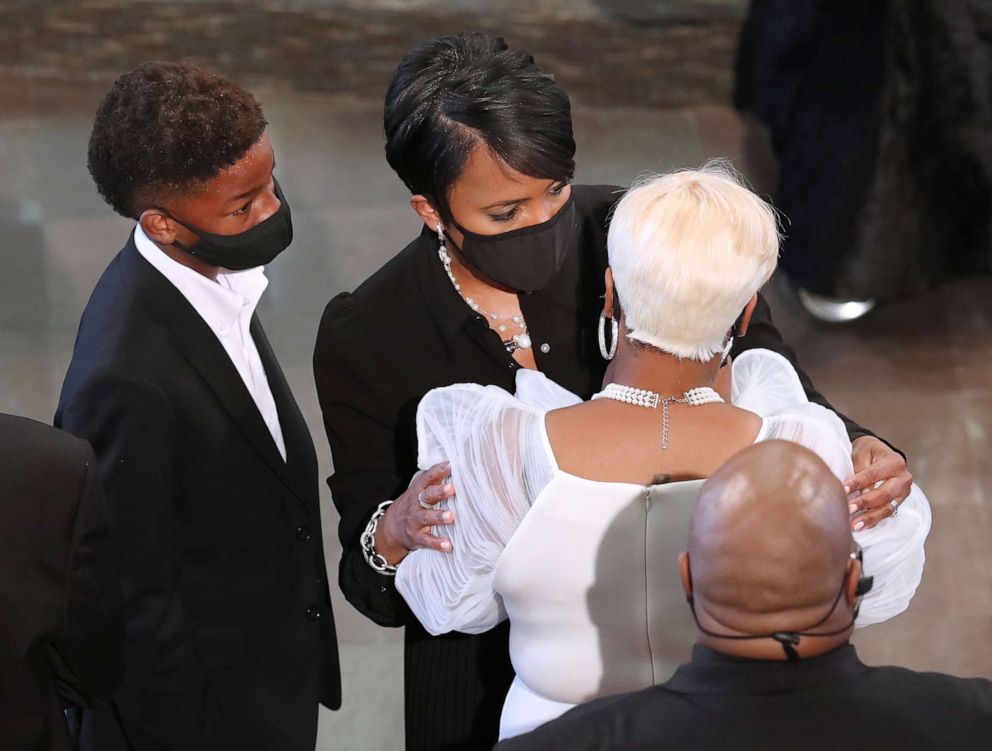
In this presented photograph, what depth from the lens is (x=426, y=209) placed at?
6.88 ft

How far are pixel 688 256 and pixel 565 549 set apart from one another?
380 millimetres

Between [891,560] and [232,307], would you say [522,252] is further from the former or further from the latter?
[891,560]

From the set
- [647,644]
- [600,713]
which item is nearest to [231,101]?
[647,644]

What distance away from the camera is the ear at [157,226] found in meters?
2.12

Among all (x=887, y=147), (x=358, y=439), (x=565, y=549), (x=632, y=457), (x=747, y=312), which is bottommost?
(x=887, y=147)

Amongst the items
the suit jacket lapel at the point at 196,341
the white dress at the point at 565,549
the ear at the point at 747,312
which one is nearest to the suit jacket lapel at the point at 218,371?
the suit jacket lapel at the point at 196,341

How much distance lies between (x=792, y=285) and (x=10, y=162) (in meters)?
2.81

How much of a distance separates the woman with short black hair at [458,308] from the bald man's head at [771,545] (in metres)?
0.67

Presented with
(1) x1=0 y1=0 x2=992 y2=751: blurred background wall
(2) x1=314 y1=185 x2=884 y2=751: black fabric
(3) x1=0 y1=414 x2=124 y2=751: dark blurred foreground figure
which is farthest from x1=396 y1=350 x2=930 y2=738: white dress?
(1) x1=0 y1=0 x2=992 y2=751: blurred background wall

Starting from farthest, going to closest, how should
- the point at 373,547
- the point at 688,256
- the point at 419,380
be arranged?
the point at 419,380, the point at 373,547, the point at 688,256

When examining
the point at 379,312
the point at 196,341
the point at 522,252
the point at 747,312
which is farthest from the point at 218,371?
the point at 747,312

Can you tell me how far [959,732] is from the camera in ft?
4.13

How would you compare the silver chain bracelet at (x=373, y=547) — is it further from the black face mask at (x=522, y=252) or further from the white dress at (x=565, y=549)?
the black face mask at (x=522, y=252)

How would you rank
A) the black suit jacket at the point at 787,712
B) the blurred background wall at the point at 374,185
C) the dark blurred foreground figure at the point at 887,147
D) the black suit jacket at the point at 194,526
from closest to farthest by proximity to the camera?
the black suit jacket at the point at 787,712, the black suit jacket at the point at 194,526, the blurred background wall at the point at 374,185, the dark blurred foreground figure at the point at 887,147
